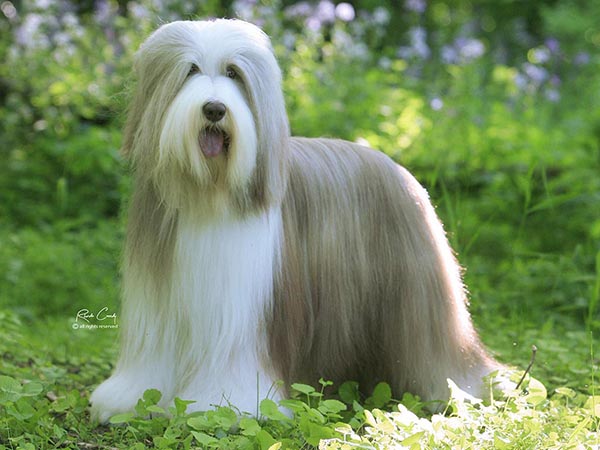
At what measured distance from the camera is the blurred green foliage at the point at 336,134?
6203mm

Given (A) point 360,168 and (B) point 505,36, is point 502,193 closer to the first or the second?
(A) point 360,168

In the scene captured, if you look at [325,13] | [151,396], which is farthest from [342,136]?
[151,396]

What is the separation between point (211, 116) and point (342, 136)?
4156 millimetres

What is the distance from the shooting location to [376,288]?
11.7ft

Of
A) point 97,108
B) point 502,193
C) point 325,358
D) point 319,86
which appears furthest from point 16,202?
point 325,358

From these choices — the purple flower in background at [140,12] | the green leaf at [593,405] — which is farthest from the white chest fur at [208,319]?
the purple flower in background at [140,12]

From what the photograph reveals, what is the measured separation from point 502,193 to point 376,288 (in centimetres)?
373

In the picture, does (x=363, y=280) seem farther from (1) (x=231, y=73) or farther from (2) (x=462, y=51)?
(2) (x=462, y=51)

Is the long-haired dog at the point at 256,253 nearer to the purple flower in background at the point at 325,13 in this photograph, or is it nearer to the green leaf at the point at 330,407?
the green leaf at the point at 330,407

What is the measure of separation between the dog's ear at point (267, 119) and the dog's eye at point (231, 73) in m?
0.03

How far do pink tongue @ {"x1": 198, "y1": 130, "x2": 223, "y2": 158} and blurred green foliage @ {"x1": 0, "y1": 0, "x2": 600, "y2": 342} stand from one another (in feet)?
9.07

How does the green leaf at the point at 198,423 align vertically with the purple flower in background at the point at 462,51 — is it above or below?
below

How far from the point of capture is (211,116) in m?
3.00

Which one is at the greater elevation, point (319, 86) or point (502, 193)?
point (319, 86)
